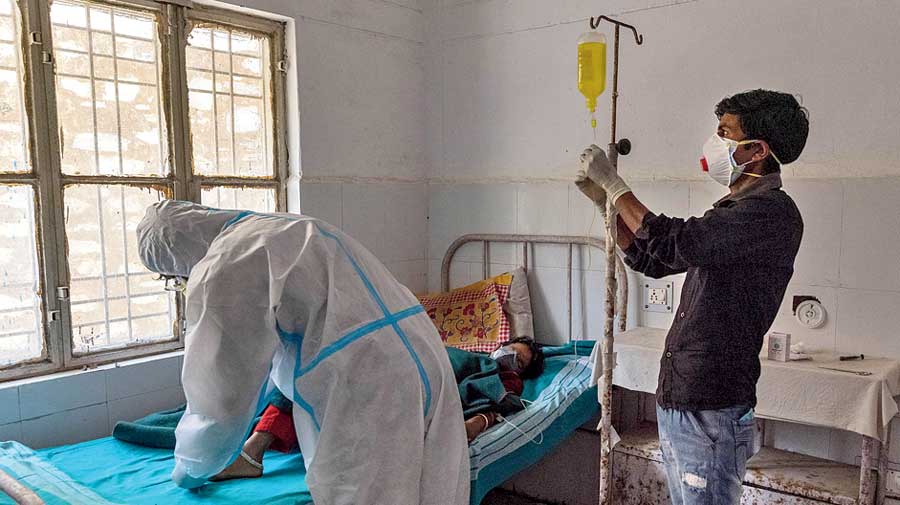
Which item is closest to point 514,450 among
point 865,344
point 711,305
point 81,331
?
point 711,305

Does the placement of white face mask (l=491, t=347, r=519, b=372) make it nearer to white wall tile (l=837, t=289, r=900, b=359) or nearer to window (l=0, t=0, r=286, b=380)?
white wall tile (l=837, t=289, r=900, b=359)

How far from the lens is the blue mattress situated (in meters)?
1.79

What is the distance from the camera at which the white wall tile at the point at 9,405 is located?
7.65 feet

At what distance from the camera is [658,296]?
2992 millimetres

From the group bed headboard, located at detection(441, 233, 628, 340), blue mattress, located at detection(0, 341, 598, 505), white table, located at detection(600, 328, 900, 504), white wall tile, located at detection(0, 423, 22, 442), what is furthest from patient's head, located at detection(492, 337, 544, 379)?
white wall tile, located at detection(0, 423, 22, 442)

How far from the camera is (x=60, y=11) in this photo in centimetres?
252

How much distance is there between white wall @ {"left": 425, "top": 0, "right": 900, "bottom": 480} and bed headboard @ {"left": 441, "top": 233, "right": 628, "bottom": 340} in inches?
2.1

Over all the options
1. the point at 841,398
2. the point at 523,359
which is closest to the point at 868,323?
the point at 841,398

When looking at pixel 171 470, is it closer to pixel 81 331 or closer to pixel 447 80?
pixel 81 331

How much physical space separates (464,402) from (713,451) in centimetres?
105

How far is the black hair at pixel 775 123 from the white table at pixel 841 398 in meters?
0.88

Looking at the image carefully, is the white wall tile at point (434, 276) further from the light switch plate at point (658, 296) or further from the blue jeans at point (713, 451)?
the blue jeans at point (713, 451)

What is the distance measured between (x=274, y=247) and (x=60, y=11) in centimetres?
160

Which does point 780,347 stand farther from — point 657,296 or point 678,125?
point 678,125
